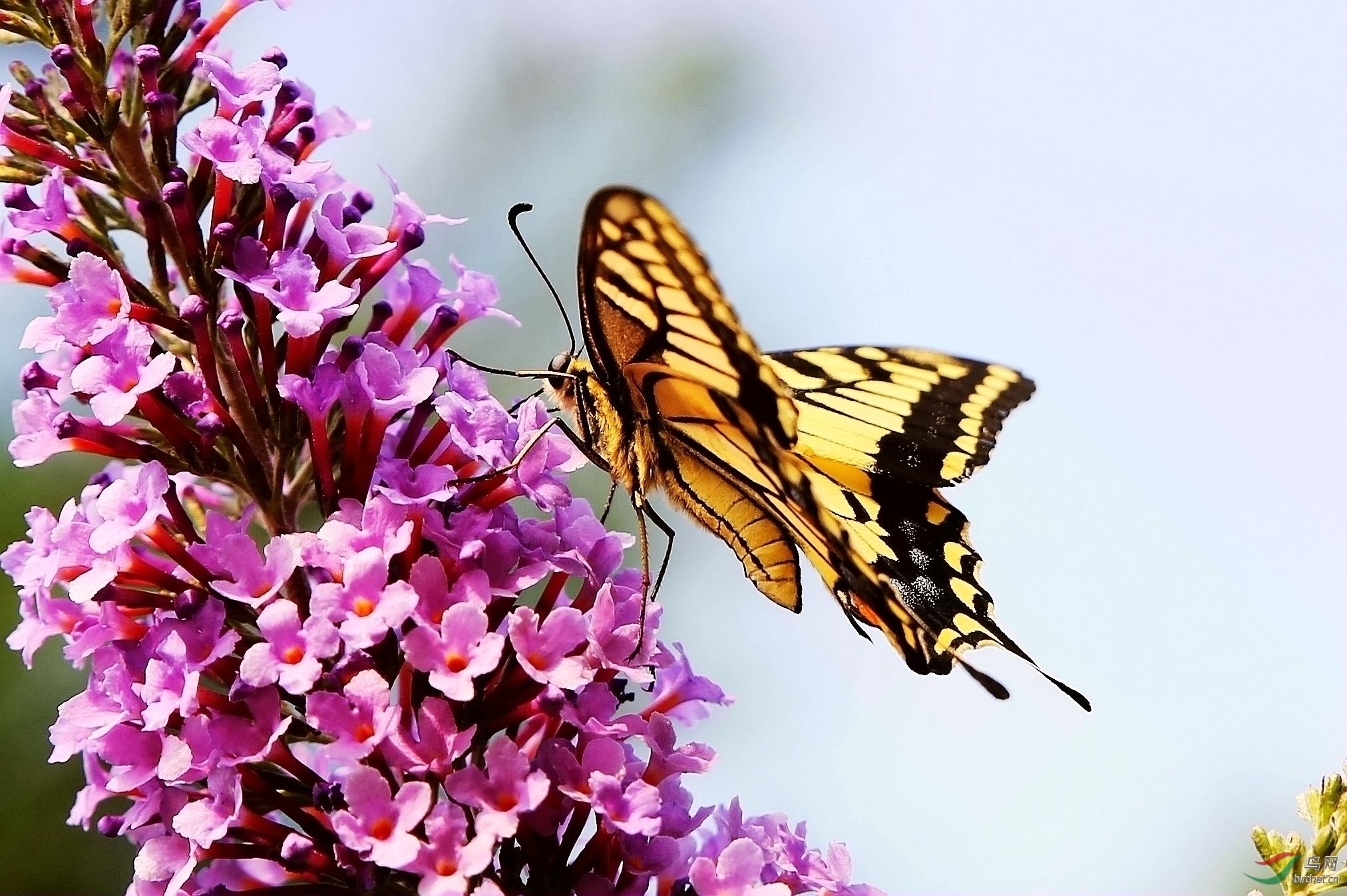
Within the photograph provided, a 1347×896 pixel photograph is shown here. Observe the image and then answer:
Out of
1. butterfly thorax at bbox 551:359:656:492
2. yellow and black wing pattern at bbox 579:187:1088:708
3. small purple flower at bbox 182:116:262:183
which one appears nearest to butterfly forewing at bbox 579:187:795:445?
yellow and black wing pattern at bbox 579:187:1088:708

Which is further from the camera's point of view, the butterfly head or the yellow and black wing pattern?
the butterfly head

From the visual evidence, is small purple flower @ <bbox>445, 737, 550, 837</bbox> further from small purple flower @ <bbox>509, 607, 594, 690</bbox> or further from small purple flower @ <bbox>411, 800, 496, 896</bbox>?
small purple flower @ <bbox>509, 607, 594, 690</bbox>

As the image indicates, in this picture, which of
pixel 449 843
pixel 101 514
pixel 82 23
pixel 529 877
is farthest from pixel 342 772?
pixel 82 23

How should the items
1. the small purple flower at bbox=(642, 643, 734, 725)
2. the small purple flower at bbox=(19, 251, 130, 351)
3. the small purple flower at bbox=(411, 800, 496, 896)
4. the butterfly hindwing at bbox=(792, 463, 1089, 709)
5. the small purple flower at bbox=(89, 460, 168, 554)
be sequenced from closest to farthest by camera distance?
1. the small purple flower at bbox=(411, 800, 496, 896)
2. the small purple flower at bbox=(89, 460, 168, 554)
3. the small purple flower at bbox=(19, 251, 130, 351)
4. the small purple flower at bbox=(642, 643, 734, 725)
5. the butterfly hindwing at bbox=(792, 463, 1089, 709)

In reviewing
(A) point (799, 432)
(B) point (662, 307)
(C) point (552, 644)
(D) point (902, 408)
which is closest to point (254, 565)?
(C) point (552, 644)

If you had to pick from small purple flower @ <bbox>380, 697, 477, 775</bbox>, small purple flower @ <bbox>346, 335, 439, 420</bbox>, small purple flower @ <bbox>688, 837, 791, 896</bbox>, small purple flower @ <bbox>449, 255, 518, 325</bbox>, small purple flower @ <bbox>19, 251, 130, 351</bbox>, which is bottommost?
small purple flower @ <bbox>688, 837, 791, 896</bbox>
